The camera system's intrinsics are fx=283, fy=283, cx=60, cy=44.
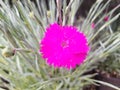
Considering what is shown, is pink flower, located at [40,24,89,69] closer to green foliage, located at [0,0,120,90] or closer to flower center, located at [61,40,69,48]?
flower center, located at [61,40,69,48]

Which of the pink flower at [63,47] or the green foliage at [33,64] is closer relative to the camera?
the pink flower at [63,47]

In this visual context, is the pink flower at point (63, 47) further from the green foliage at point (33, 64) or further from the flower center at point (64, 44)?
the green foliage at point (33, 64)

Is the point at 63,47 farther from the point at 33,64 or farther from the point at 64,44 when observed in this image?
the point at 33,64

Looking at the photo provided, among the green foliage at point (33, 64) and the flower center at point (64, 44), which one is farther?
the green foliage at point (33, 64)

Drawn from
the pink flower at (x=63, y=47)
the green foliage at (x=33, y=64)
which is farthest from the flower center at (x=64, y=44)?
the green foliage at (x=33, y=64)

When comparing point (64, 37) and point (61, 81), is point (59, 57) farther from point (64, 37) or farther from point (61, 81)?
point (61, 81)

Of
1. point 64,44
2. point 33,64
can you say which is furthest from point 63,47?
point 33,64

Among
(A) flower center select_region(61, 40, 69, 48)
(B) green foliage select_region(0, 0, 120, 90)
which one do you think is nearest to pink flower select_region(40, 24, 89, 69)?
(A) flower center select_region(61, 40, 69, 48)

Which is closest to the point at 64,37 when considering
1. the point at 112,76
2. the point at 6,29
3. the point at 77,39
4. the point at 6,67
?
the point at 77,39
